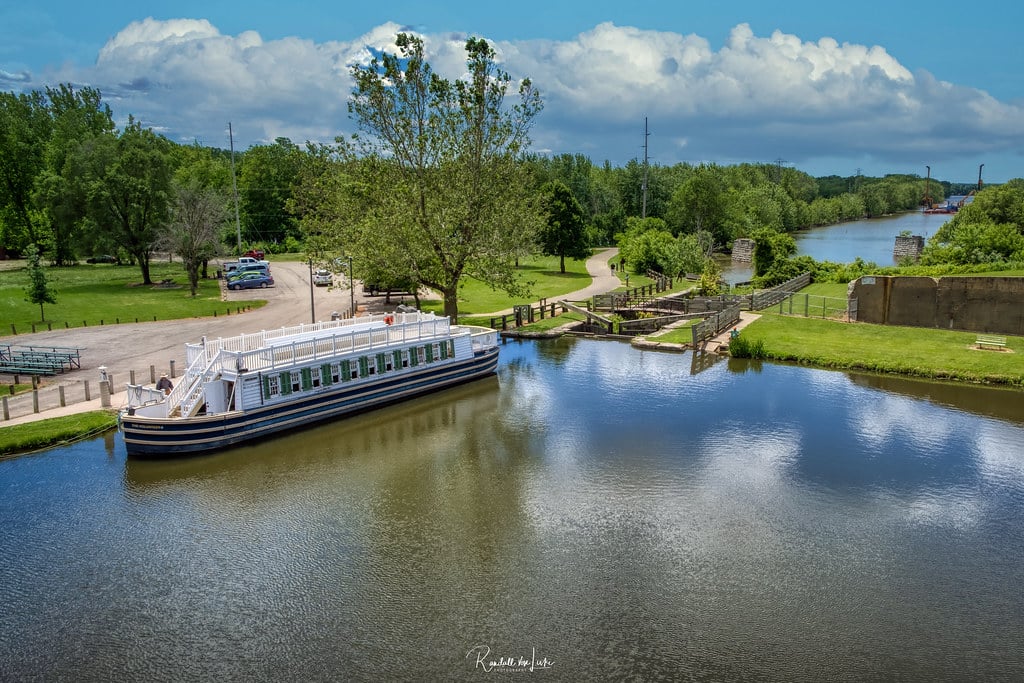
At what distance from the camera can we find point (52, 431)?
27266mm

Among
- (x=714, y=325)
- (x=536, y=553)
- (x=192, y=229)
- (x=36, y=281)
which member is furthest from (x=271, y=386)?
(x=192, y=229)

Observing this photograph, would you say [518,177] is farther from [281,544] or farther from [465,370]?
[281,544]

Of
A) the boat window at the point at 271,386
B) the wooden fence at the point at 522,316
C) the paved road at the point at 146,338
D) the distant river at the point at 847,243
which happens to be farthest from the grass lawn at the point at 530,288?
the distant river at the point at 847,243

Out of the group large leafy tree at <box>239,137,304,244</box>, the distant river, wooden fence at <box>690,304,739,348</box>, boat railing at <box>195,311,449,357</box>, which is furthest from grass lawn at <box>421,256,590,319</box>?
large leafy tree at <box>239,137,304,244</box>

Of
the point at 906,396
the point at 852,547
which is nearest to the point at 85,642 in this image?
the point at 852,547

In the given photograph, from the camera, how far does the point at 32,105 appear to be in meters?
114

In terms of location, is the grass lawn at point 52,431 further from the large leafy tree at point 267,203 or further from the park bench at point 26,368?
the large leafy tree at point 267,203

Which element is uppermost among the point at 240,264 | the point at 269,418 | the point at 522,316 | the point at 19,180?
the point at 19,180

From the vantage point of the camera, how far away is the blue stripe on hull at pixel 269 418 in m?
25.9

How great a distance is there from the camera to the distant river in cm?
10550

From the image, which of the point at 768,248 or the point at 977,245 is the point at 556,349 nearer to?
the point at 768,248

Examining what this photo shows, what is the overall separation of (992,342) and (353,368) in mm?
36189

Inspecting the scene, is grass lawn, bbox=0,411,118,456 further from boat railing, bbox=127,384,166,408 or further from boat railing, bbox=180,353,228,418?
boat railing, bbox=180,353,228,418

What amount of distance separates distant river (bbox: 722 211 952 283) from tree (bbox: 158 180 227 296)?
57861 mm
